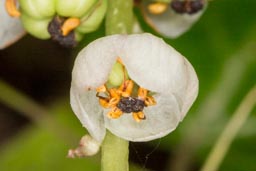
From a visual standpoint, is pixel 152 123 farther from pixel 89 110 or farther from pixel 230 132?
pixel 230 132

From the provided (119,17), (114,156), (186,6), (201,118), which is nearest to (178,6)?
(186,6)

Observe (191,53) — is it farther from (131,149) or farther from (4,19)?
(4,19)

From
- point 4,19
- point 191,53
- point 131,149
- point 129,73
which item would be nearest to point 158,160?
point 131,149

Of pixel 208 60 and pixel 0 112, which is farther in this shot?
pixel 0 112

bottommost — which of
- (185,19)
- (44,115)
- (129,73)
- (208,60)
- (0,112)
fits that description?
(0,112)

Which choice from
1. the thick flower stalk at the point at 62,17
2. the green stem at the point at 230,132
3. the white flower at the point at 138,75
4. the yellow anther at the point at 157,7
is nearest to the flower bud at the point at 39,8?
the thick flower stalk at the point at 62,17

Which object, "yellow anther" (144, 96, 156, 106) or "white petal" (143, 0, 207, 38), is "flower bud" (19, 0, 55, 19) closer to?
"yellow anther" (144, 96, 156, 106)

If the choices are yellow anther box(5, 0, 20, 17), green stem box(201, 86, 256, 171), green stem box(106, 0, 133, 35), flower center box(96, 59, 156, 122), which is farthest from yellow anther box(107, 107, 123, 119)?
green stem box(201, 86, 256, 171)
